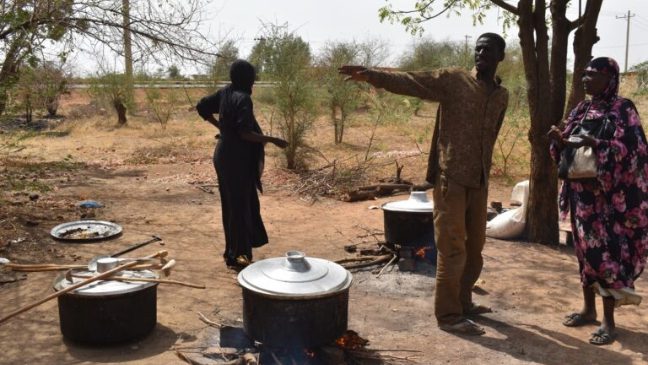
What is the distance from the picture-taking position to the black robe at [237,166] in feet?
14.8

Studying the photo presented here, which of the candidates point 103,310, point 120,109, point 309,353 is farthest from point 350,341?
point 120,109

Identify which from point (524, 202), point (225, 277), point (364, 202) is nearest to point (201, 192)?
point (364, 202)

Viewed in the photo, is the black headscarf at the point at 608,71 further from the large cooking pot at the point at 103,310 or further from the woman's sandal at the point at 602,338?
the large cooking pot at the point at 103,310

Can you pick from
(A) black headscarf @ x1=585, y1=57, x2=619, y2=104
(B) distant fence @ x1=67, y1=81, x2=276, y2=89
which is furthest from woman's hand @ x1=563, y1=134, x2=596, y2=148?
(B) distant fence @ x1=67, y1=81, x2=276, y2=89

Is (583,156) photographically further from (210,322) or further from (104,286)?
(104,286)

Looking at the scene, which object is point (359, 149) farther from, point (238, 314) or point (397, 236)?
point (238, 314)

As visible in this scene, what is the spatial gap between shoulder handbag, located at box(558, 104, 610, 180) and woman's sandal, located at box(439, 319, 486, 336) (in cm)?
109

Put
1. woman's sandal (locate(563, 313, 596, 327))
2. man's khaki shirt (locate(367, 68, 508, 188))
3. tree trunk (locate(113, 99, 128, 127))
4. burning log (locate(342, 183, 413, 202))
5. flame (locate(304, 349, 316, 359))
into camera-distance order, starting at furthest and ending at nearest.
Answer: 1. tree trunk (locate(113, 99, 128, 127))
2. burning log (locate(342, 183, 413, 202))
3. woman's sandal (locate(563, 313, 596, 327))
4. man's khaki shirt (locate(367, 68, 508, 188))
5. flame (locate(304, 349, 316, 359))

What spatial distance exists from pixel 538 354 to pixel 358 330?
43.4 inches

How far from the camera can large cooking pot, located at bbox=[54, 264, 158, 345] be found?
10.6ft

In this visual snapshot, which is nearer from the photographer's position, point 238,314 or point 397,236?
point 238,314

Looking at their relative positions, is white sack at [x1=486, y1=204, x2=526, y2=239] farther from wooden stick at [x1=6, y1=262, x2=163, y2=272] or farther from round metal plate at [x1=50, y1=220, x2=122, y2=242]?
round metal plate at [x1=50, y1=220, x2=122, y2=242]

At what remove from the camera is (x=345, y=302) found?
10.1ft

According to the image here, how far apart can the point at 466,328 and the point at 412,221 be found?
1.42 metres
